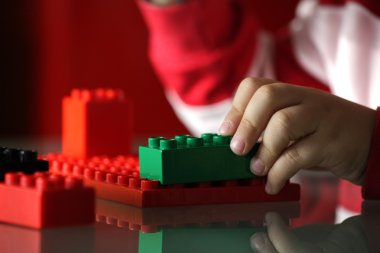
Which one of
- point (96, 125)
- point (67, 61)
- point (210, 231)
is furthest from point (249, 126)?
point (67, 61)

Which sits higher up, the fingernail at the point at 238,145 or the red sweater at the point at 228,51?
the red sweater at the point at 228,51

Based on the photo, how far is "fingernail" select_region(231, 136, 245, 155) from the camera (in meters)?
0.67

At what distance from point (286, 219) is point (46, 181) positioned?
0.20 metres

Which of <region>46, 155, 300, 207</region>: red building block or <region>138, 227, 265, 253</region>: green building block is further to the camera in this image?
<region>46, 155, 300, 207</region>: red building block

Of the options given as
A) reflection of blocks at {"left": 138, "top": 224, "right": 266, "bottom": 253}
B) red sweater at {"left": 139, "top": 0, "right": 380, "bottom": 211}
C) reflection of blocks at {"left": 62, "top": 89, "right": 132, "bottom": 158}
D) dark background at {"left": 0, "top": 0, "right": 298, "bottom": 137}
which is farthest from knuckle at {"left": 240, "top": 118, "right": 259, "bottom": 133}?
dark background at {"left": 0, "top": 0, "right": 298, "bottom": 137}

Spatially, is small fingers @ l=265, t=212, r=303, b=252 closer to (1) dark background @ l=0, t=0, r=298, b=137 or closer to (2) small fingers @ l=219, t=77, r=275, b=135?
(2) small fingers @ l=219, t=77, r=275, b=135

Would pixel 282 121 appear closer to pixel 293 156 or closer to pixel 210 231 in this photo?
pixel 293 156

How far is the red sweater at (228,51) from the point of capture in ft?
4.79

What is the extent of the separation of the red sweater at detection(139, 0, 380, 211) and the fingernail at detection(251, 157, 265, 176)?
70 cm

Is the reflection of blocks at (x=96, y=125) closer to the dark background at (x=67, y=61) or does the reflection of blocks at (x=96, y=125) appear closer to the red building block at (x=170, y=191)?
the red building block at (x=170, y=191)

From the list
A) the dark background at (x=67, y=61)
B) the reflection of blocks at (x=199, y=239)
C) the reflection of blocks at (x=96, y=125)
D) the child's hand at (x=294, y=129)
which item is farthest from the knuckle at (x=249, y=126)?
the dark background at (x=67, y=61)

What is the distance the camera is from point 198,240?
0.53 metres

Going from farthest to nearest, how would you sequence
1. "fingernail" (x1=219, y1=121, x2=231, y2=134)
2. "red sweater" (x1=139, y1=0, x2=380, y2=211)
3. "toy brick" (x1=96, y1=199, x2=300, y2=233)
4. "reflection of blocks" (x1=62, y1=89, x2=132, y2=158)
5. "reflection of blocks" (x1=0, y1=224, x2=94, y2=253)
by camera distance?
1. "red sweater" (x1=139, y1=0, x2=380, y2=211)
2. "reflection of blocks" (x1=62, y1=89, x2=132, y2=158)
3. "fingernail" (x1=219, y1=121, x2=231, y2=134)
4. "toy brick" (x1=96, y1=199, x2=300, y2=233)
5. "reflection of blocks" (x1=0, y1=224, x2=94, y2=253)

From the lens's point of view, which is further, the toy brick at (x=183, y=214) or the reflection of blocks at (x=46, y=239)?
the toy brick at (x=183, y=214)
